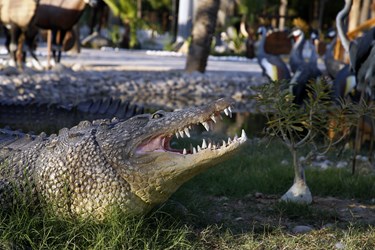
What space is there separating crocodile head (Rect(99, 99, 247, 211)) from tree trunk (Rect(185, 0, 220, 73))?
36.7 feet

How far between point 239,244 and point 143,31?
30.4 meters

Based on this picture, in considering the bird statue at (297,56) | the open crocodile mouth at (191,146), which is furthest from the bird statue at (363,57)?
the bird statue at (297,56)

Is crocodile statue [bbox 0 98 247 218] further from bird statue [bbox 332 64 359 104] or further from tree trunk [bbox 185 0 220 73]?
tree trunk [bbox 185 0 220 73]

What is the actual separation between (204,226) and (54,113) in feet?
9.38

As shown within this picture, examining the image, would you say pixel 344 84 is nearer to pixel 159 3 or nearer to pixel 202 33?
pixel 202 33

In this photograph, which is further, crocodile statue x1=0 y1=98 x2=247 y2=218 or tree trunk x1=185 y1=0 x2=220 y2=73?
tree trunk x1=185 y1=0 x2=220 y2=73

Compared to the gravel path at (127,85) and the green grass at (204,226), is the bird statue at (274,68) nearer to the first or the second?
the gravel path at (127,85)

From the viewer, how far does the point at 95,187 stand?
11.9 feet

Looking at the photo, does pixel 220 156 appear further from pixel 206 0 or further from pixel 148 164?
pixel 206 0

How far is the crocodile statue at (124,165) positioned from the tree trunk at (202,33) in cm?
1119

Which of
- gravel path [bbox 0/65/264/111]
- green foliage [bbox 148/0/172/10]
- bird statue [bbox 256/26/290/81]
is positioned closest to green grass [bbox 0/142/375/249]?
bird statue [bbox 256/26/290/81]

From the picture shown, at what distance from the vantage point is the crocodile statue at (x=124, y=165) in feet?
11.7

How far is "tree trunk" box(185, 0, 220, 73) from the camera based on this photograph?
48.2 ft

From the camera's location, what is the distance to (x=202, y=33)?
14984mm
